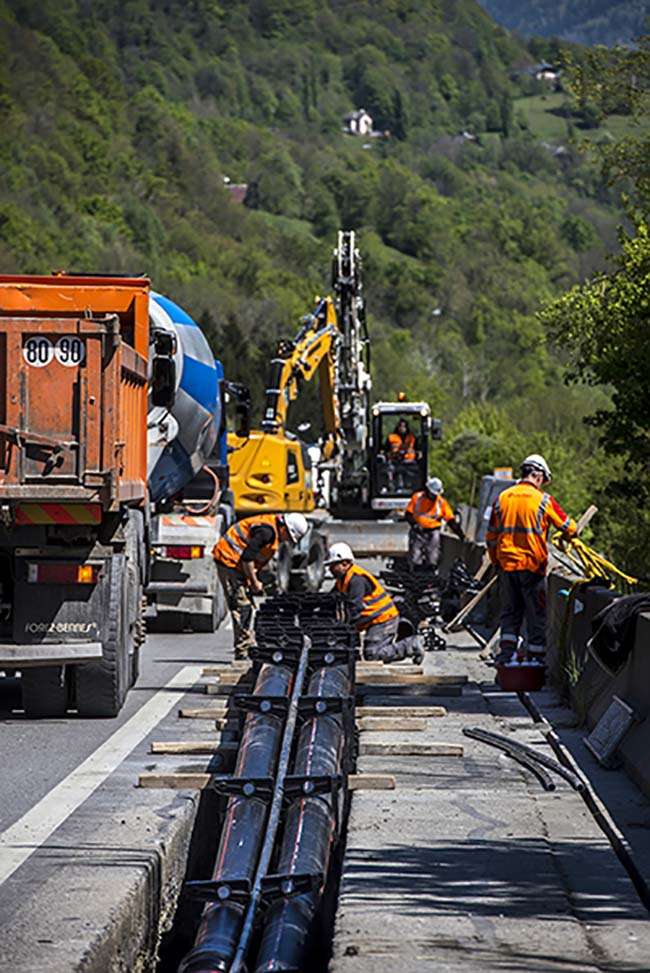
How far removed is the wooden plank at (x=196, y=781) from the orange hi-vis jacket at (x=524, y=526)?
4973 millimetres

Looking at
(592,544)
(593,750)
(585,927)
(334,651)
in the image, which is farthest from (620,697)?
(592,544)

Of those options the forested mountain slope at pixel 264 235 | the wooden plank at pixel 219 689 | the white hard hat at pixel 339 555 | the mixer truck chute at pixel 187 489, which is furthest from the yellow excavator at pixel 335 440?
the forested mountain slope at pixel 264 235

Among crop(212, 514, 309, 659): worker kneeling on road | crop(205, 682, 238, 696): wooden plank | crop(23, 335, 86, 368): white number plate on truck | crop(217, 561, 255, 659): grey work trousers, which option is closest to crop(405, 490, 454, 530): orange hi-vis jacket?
crop(212, 514, 309, 659): worker kneeling on road

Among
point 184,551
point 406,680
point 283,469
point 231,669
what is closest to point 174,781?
point 406,680

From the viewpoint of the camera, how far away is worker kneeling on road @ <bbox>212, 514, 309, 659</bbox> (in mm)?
17547

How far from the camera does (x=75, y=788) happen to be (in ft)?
36.1

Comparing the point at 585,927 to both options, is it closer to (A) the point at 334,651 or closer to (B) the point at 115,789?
(B) the point at 115,789

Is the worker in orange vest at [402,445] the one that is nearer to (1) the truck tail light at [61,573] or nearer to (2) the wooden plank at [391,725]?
(1) the truck tail light at [61,573]

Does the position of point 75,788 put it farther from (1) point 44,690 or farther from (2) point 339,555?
(2) point 339,555

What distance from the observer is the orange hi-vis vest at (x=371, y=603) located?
1678 cm

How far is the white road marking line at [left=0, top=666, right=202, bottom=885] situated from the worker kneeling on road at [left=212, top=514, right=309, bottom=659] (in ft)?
6.10

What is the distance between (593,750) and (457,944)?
5048 mm

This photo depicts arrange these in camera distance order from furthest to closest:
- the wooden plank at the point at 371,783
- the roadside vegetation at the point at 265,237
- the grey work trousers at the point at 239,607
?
the roadside vegetation at the point at 265,237 → the grey work trousers at the point at 239,607 → the wooden plank at the point at 371,783

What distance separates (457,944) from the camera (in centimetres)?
729
